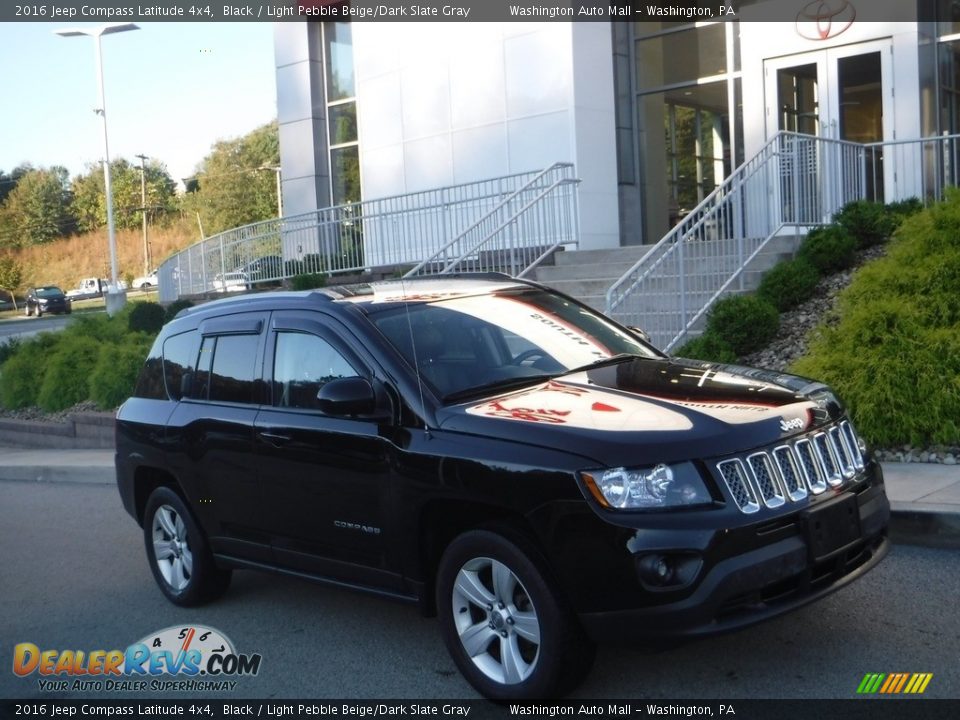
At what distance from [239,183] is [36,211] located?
50.1 ft

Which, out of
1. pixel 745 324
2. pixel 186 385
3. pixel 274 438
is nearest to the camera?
pixel 274 438

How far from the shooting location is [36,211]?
3191 inches

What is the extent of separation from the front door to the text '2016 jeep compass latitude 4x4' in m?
10.5

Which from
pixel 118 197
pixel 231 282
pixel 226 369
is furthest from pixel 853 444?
pixel 118 197

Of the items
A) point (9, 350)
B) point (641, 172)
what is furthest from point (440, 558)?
point (9, 350)

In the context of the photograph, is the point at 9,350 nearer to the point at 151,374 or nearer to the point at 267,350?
the point at 151,374

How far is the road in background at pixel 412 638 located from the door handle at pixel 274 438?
78 cm

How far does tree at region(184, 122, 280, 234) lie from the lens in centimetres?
8488

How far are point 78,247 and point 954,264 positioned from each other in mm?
76288

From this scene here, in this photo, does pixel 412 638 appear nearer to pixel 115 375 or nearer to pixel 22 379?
pixel 115 375

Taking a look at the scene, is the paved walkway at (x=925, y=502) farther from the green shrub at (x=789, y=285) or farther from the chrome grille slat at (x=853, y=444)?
the green shrub at (x=789, y=285)

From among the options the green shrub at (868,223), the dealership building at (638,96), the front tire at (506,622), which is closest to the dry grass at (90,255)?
the dealership building at (638,96)

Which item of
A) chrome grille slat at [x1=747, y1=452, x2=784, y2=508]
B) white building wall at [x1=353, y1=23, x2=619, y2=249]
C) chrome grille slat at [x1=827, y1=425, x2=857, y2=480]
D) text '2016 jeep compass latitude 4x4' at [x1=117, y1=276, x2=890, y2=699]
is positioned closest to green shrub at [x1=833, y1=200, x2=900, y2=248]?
white building wall at [x1=353, y1=23, x2=619, y2=249]

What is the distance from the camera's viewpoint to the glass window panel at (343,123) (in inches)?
927
